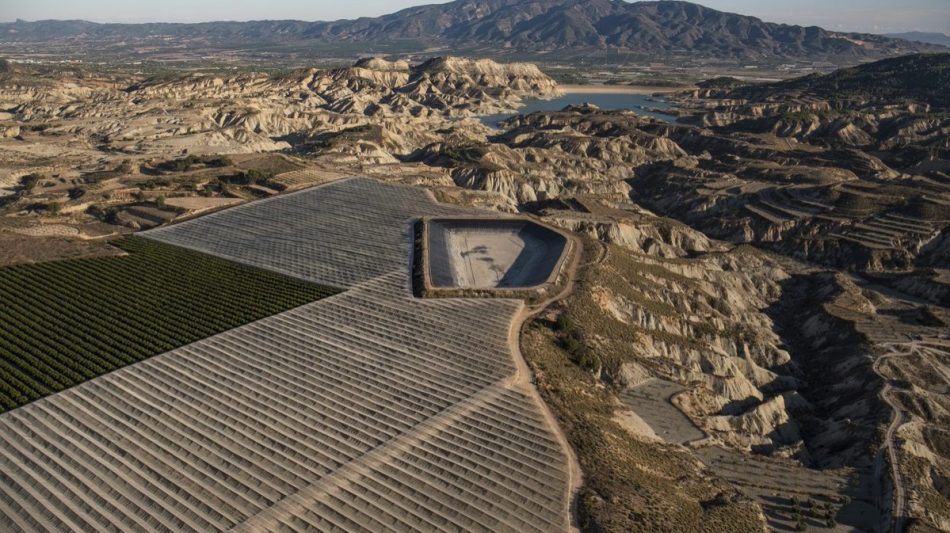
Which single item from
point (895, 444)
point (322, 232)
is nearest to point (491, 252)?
point (322, 232)

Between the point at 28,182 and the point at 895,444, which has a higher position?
the point at 28,182

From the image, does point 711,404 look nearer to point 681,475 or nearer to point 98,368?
point 681,475

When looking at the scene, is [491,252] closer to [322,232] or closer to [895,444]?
[322,232]

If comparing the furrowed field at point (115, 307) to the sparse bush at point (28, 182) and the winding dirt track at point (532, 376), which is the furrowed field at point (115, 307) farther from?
the sparse bush at point (28, 182)

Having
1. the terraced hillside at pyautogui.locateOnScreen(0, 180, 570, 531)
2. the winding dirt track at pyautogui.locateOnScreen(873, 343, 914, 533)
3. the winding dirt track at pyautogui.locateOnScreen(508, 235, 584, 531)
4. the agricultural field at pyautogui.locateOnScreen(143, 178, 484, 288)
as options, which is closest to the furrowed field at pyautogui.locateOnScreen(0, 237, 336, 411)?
the terraced hillside at pyautogui.locateOnScreen(0, 180, 570, 531)

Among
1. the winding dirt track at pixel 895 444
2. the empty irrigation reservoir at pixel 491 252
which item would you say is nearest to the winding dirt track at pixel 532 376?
the empty irrigation reservoir at pixel 491 252

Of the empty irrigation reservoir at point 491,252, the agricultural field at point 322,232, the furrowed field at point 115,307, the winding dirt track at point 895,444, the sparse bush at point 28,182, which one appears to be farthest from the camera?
the sparse bush at point 28,182
